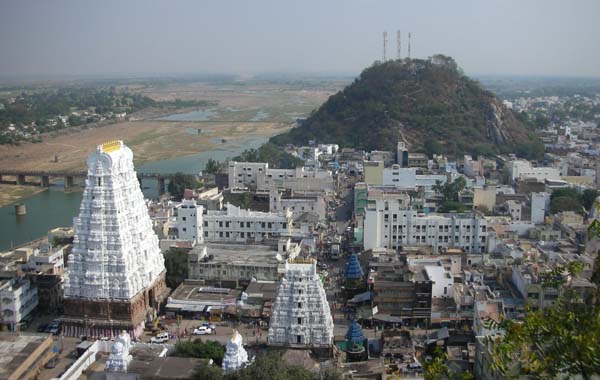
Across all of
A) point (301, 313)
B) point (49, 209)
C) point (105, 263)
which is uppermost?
point (105, 263)

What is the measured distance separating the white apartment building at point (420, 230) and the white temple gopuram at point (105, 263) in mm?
10721

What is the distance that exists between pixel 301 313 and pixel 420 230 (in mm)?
11746

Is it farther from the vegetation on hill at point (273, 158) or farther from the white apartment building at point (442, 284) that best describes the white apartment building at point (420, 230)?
the vegetation on hill at point (273, 158)

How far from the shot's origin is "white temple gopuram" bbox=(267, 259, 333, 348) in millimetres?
17062

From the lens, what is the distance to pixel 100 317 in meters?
19.8

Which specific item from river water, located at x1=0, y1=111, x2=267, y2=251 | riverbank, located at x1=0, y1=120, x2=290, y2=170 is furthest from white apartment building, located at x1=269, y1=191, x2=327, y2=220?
riverbank, located at x1=0, y1=120, x2=290, y2=170

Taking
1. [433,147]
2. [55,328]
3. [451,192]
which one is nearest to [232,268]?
[55,328]

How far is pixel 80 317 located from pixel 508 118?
1857 inches

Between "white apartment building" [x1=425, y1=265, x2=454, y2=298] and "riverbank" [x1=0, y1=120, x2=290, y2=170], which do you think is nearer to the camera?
"white apartment building" [x1=425, y1=265, x2=454, y2=298]

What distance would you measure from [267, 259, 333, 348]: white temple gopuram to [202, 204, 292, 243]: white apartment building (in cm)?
1084

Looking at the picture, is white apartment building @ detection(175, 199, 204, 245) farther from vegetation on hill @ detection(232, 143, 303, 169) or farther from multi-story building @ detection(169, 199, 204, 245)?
vegetation on hill @ detection(232, 143, 303, 169)

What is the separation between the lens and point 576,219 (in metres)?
28.3

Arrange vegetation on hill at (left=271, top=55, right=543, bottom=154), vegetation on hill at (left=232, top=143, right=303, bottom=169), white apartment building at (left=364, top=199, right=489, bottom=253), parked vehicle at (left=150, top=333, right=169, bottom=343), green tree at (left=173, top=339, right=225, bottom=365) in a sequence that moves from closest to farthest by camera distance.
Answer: green tree at (left=173, top=339, right=225, bottom=365), parked vehicle at (left=150, top=333, right=169, bottom=343), white apartment building at (left=364, top=199, right=489, bottom=253), vegetation on hill at (left=232, top=143, right=303, bottom=169), vegetation on hill at (left=271, top=55, right=543, bottom=154)

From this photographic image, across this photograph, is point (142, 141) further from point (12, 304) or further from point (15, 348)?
point (15, 348)
